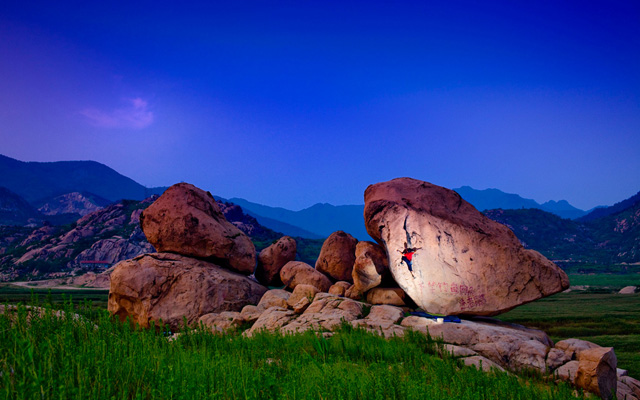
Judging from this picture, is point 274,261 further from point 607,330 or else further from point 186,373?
point 607,330

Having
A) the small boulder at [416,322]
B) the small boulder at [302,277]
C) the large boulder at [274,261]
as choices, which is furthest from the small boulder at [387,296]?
the large boulder at [274,261]

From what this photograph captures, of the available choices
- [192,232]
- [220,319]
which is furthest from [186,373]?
[192,232]

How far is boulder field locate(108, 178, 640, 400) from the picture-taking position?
1401 cm

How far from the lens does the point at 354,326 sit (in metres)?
12.3

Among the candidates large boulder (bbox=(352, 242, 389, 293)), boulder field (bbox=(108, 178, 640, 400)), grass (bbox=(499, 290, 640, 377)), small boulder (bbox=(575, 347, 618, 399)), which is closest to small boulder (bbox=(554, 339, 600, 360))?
boulder field (bbox=(108, 178, 640, 400))

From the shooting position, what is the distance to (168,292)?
1766 cm

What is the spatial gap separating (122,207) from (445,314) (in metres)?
117

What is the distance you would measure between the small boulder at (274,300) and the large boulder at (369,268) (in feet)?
11.0

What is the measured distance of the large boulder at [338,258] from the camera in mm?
20359

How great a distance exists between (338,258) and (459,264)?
6413 mm

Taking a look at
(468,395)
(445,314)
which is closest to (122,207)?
(445,314)

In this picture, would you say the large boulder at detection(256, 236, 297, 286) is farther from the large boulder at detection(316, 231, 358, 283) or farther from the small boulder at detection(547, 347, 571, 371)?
the small boulder at detection(547, 347, 571, 371)

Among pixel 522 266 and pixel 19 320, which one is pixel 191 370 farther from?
pixel 522 266

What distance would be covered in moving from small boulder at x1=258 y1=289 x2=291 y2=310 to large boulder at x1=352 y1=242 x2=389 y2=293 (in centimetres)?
336
